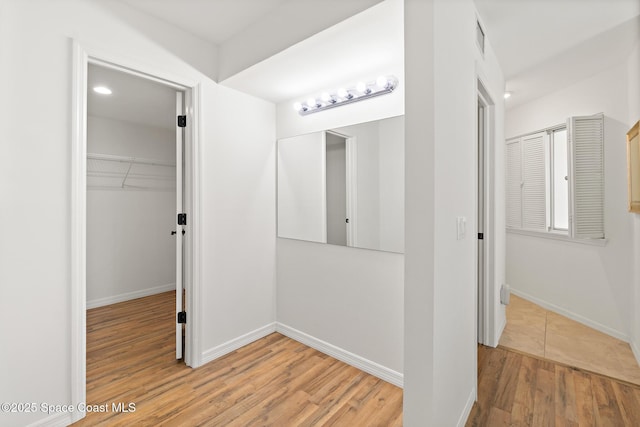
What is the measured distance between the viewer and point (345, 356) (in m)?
2.34

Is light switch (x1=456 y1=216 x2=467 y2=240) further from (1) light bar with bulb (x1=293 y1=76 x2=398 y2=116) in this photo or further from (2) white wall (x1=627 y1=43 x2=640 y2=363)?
(2) white wall (x1=627 y1=43 x2=640 y2=363)

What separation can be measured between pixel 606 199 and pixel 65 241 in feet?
14.6

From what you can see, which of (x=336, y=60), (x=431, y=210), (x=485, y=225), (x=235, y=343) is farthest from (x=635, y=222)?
(x=235, y=343)

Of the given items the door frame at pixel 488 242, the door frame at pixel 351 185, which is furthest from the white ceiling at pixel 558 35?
the door frame at pixel 351 185

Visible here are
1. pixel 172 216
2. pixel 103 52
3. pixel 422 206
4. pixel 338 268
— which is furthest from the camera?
pixel 172 216

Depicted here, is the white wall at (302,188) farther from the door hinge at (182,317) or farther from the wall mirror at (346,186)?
the door hinge at (182,317)

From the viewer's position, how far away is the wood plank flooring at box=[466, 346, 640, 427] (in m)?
1.74

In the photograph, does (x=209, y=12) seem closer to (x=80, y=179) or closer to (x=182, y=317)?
(x=80, y=179)

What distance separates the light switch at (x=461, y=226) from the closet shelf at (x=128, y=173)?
13.1 ft

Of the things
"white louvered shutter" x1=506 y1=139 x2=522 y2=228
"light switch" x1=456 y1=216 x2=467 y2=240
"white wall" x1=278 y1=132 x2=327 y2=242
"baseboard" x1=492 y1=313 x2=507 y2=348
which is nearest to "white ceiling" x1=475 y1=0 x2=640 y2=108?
"white louvered shutter" x1=506 y1=139 x2=522 y2=228

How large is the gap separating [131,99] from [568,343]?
4.72m

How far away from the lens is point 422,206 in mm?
1206

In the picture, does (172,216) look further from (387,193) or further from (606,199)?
(606,199)

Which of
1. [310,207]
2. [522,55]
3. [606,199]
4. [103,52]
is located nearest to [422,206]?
[310,207]
